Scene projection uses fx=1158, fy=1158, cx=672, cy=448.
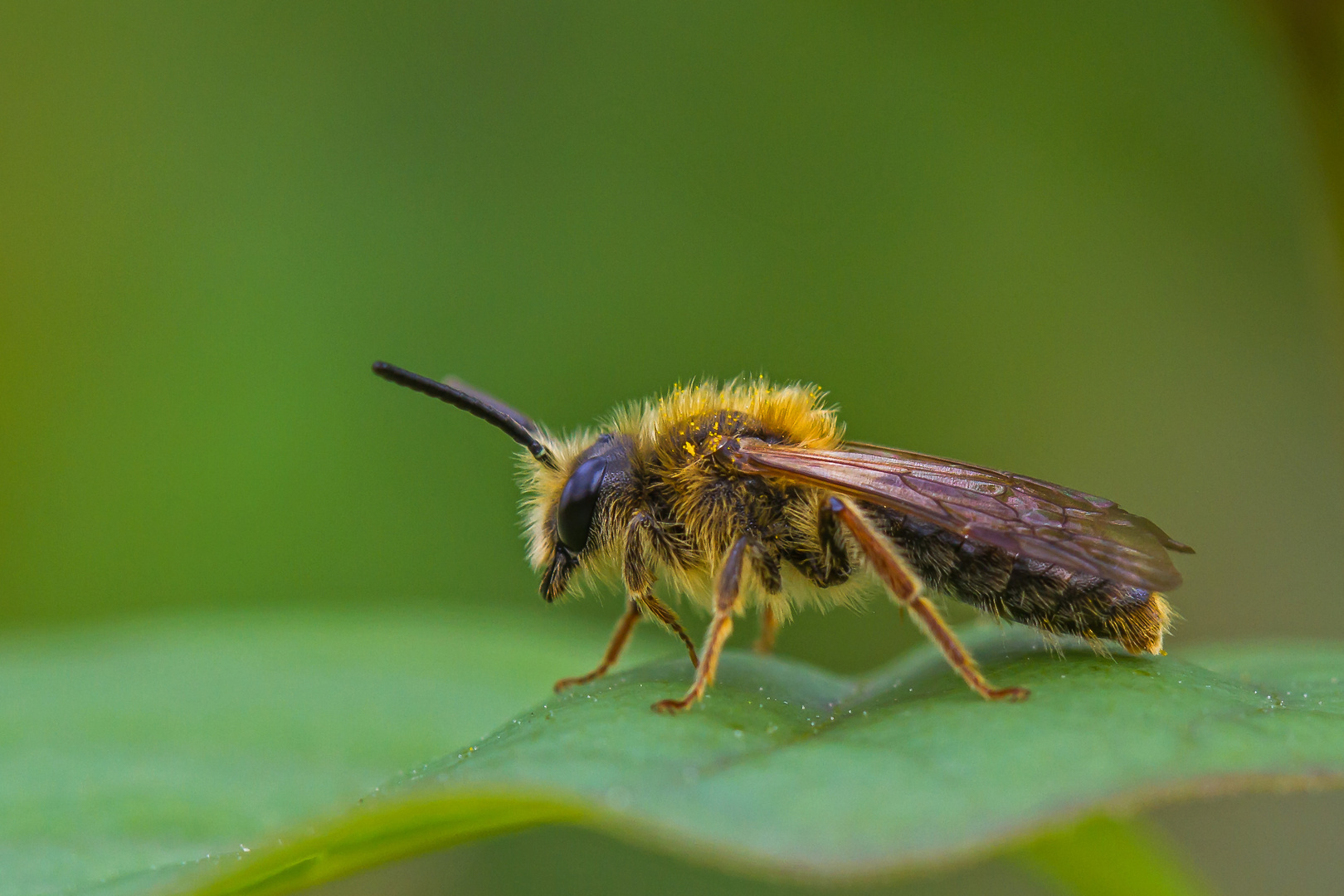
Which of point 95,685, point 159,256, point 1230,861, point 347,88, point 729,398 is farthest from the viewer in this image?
point 347,88

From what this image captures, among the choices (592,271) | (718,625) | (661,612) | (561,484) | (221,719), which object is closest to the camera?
(718,625)

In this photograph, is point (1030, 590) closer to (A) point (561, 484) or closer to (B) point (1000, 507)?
(B) point (1000, 507)

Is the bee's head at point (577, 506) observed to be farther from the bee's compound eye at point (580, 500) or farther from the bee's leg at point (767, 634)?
the bee's leg at point (767, 634)

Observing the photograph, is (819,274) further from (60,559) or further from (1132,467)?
(60,559)

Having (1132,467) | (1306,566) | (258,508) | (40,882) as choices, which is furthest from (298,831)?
(1306,566)

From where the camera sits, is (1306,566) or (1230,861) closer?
(1230,861)

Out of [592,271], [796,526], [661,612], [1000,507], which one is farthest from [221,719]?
[592,271]

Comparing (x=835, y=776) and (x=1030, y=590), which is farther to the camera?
(x=1030, y=590)
